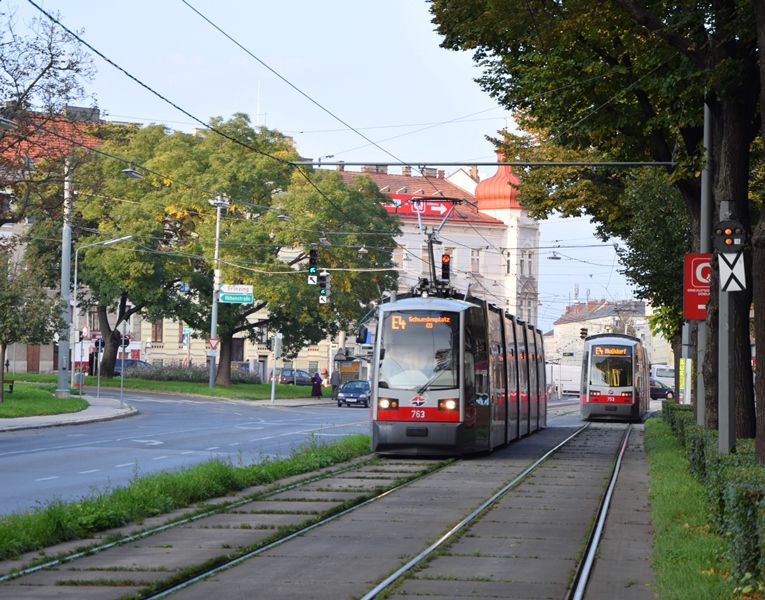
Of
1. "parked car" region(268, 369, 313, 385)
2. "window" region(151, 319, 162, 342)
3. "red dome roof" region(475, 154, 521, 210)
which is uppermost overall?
"red dome roof" region(475, 154, 521, 210)

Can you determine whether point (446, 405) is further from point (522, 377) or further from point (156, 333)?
point (156, 333)

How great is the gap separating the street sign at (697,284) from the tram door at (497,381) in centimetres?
594

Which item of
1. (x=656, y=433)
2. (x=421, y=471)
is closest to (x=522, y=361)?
(x=656, y=433)

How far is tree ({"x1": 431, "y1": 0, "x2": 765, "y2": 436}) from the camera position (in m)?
16.4

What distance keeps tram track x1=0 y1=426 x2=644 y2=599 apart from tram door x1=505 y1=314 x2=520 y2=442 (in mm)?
9580

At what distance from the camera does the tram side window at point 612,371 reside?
154ft

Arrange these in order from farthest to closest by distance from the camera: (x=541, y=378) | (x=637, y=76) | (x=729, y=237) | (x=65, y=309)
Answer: (x=65, y=309) < (x=541, y=378) < (x=637, y=76) < (x=729, y=237)

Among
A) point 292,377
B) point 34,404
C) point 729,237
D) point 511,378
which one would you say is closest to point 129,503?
point 729,237

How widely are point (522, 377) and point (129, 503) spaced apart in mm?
19811

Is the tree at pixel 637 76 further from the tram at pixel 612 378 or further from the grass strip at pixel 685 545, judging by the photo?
the tram at pixel 612 378

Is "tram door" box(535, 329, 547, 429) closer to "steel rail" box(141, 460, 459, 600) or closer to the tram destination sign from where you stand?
the tram destination sign

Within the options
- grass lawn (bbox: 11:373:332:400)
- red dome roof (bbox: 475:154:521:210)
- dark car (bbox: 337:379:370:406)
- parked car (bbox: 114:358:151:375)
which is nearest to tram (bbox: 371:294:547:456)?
→ dark car (bbox: 337:379:370:406)

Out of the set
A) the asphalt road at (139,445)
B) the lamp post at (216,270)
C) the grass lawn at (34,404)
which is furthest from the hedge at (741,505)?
the lamp post at (216,270)

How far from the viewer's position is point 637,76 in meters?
19.8
